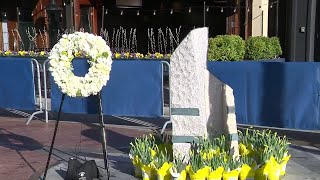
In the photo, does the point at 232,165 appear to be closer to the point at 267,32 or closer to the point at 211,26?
the point at 267,32

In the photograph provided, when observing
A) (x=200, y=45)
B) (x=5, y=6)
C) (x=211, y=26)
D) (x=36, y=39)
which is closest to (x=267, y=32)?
(x=211, y=26)

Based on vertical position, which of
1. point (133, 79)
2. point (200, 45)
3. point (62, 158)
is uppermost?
point (200, 45)

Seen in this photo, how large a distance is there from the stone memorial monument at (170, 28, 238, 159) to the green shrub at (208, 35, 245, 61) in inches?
314

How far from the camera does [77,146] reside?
7.45 m

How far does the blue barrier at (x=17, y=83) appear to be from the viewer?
30.7 ft

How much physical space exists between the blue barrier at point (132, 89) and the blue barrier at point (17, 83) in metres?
1.27

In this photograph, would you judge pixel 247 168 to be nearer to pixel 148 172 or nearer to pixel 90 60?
pixel 148 172

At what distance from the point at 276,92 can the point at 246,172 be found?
2390 millimetres

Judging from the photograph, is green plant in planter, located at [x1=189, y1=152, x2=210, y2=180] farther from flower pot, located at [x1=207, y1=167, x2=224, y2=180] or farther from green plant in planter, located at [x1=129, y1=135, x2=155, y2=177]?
green plant in planter, located at [x1=129, y1=135, x2=155, y2=177]

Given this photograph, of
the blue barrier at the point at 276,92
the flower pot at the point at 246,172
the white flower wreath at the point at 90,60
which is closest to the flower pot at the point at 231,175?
the flower pot at the point at 246,172

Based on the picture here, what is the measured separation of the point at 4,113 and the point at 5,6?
38.7 ft

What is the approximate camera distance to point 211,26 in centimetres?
2172

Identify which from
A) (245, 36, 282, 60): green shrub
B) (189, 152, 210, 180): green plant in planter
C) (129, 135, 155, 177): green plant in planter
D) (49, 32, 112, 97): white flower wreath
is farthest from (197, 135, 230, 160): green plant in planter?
(245, 36, 282, 60): green shrub

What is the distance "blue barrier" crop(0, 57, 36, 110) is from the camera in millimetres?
9344
